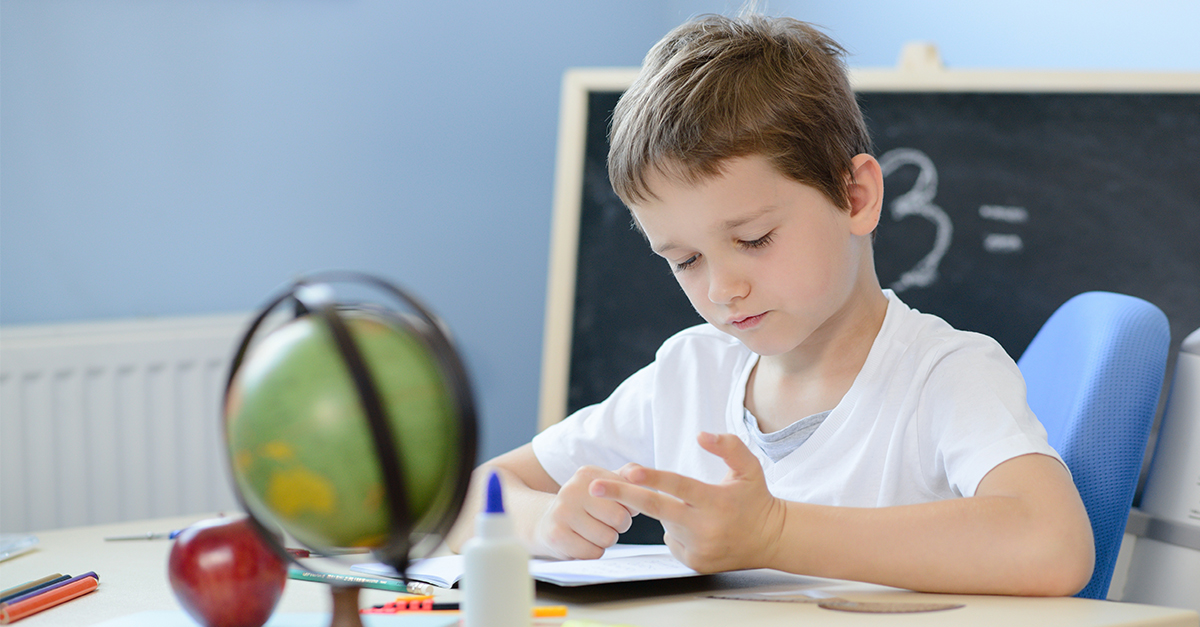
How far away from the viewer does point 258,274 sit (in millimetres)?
1921

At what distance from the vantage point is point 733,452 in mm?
643

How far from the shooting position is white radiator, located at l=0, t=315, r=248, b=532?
1.67 m

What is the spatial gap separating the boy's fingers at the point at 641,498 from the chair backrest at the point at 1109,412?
39cm

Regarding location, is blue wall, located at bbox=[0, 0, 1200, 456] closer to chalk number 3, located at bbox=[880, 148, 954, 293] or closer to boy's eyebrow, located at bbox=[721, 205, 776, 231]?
chalk number 3, located at bbox=[880, 148, 954, 293]

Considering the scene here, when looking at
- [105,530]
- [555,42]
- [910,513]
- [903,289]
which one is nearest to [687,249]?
[910,513]

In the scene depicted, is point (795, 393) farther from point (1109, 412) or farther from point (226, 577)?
point (226, 577)

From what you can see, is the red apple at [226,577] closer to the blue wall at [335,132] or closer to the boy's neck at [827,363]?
the boy's neck at [827,363]

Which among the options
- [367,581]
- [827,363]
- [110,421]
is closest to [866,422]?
[827,363]

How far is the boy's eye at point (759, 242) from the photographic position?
853mm

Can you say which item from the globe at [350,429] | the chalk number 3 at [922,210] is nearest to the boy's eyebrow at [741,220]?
the globe at [350,429]

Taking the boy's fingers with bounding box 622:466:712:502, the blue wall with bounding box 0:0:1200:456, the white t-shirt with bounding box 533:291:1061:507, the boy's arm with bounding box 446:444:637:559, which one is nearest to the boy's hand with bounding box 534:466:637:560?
the boy's arm with bounding box 446:444:637:559

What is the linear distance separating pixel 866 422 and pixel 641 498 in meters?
0.34

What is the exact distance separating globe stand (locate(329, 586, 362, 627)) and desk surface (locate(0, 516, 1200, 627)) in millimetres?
129

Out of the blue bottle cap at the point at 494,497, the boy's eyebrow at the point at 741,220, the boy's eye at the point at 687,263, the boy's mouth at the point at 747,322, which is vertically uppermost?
the boy's eyebrow at the point at 741,220
